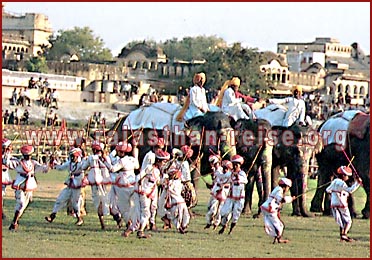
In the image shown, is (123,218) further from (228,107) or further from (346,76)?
(346,76)

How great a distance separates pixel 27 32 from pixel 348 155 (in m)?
71.4

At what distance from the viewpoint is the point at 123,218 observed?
16.7 metres

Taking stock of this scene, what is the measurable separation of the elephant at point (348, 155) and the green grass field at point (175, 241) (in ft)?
4.66

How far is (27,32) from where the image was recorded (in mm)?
89875

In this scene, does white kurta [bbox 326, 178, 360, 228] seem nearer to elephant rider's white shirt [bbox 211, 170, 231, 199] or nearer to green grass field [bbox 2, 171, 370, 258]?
green grass field [bbox 2, 171, 370, 258]

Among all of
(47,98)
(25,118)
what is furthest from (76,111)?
(25,118)

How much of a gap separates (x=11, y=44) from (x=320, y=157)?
67.6 meters

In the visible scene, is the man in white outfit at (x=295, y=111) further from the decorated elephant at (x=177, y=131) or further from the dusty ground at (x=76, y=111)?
the dusty ground at (x=76, y=111)

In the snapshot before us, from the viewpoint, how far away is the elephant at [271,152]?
20453 millimetres

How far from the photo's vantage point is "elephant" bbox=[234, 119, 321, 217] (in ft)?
67.1

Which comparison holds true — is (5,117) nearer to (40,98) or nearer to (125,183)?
(40,98)

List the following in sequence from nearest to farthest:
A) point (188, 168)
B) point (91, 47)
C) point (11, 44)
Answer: point (188, 168), point (11, 44), point (91, 47)

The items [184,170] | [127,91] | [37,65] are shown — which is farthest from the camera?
[37,65]

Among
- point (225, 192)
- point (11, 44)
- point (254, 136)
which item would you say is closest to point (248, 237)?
point (225, 192)
